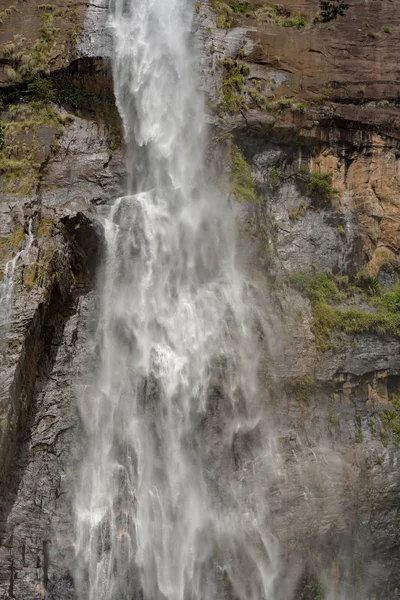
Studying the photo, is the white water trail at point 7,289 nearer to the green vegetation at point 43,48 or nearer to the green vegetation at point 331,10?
the green vegetation at point 43,48

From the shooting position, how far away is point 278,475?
12.7 meters

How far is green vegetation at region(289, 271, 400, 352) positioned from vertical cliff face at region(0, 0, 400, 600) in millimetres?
47

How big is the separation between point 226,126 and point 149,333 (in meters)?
7.38

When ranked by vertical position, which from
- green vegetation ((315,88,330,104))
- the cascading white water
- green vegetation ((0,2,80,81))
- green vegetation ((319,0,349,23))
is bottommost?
the cascading white water

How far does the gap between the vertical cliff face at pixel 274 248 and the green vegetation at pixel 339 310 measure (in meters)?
0.05

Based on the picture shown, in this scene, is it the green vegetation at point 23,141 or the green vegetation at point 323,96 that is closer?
the green vegetation at point 23,141

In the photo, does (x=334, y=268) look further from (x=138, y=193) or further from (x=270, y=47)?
(x=270, y=47)

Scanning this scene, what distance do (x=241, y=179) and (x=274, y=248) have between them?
2.32 metres

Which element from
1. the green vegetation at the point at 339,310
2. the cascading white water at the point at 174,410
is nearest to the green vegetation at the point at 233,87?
the cascading white water at the point at 174,410

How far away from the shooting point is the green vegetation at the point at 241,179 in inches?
642

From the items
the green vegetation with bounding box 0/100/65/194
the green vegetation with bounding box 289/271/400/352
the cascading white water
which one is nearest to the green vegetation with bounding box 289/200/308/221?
the green vegetation with bounding box 289/271/400/352

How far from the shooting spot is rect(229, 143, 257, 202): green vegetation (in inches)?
642

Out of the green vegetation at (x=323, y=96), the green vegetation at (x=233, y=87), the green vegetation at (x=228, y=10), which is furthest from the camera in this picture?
the green vegetation at (x=228, y=10)

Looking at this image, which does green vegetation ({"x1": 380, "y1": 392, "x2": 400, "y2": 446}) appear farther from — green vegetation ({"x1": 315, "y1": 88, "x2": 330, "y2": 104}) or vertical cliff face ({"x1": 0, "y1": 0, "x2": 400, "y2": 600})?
green vegetation ({"x1": 315, "y1": 88, "x2": 330, "y2": 104})
